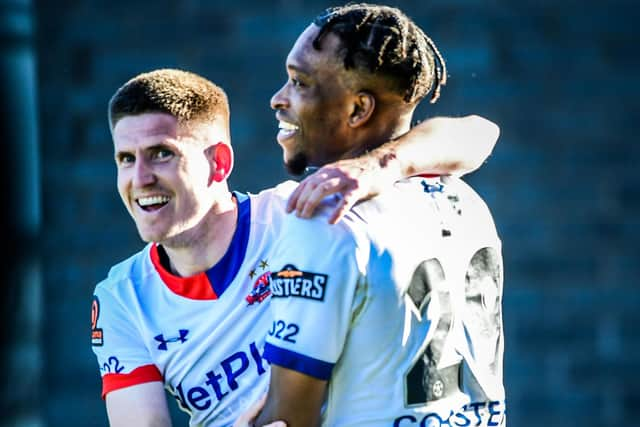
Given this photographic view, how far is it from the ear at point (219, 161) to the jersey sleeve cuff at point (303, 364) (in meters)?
0.97

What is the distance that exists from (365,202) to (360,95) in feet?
1.16

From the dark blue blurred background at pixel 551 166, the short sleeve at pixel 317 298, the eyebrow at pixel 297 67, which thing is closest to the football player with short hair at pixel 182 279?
the eyebrow at pixel 297 67

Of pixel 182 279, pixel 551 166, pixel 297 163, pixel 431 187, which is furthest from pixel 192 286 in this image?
A: pixel 551 166

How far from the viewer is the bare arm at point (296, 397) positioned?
3393mm

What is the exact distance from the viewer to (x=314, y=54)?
12.5 feet

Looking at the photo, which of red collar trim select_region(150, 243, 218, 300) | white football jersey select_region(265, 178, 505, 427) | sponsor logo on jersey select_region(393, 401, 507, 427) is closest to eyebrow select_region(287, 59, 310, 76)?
white football jersey select_region(265, 178, 505, 427)

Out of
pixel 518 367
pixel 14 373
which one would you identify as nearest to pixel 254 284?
pixel 14 373

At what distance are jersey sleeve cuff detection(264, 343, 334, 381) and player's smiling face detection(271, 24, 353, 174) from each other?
25.9 inches

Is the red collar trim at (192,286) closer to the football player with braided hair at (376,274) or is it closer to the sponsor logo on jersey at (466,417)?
the football player with braided hair at (376,274)

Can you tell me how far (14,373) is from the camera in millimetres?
6062

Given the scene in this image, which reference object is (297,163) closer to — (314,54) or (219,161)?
(314,54)

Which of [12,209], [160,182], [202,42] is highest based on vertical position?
[202,42]

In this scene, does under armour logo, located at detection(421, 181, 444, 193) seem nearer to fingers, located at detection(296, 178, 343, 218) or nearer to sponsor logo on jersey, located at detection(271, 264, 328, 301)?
fingers, located at detection(296, 178, 343, 218)

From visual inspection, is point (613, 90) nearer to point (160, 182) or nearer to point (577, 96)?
point (577, 96)
